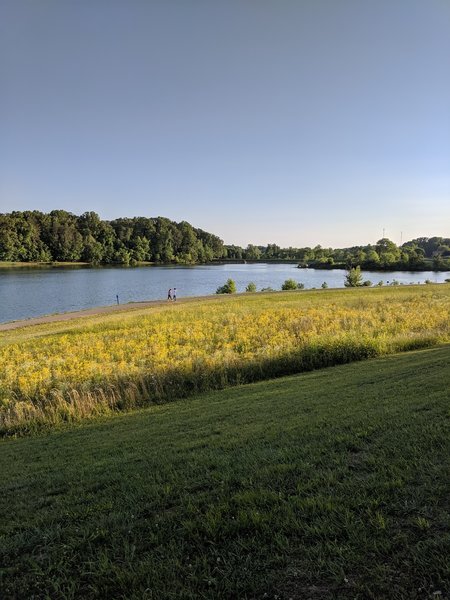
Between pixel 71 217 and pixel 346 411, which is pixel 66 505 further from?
pixel 71 217

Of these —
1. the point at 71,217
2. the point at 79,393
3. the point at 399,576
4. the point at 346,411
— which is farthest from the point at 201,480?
the point at 71,217

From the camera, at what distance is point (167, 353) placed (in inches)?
791

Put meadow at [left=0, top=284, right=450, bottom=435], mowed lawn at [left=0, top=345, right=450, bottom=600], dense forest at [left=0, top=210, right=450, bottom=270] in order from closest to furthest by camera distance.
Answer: mowed lawn at [left=0, top=345, right=450, bottom=600] < meadow at [left=0, top=284, right=450, bottom=435] < dense forest at [left=0, top=210, right=450, bottom=270]

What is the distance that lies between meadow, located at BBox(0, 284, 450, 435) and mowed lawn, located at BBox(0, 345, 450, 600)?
18.8 ft

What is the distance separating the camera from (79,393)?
14.4m

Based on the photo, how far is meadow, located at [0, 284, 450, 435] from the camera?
13.8 meters

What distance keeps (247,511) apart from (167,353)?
53.1ft

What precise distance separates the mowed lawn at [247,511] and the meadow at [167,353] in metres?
5.74

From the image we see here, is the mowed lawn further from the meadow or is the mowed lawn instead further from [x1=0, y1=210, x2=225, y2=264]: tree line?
[x1=0, y1=210, x2=225, y2=264]: tree line

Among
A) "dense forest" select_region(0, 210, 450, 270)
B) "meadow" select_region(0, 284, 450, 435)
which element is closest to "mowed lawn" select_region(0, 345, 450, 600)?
"meadow" select_region(0, 284, 450, 435)

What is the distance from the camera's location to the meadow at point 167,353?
13.8 m

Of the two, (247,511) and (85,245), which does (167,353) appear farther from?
(85,245)

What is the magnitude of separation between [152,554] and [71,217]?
7840 inches

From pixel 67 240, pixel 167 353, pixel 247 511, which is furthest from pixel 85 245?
pixel 247 511
